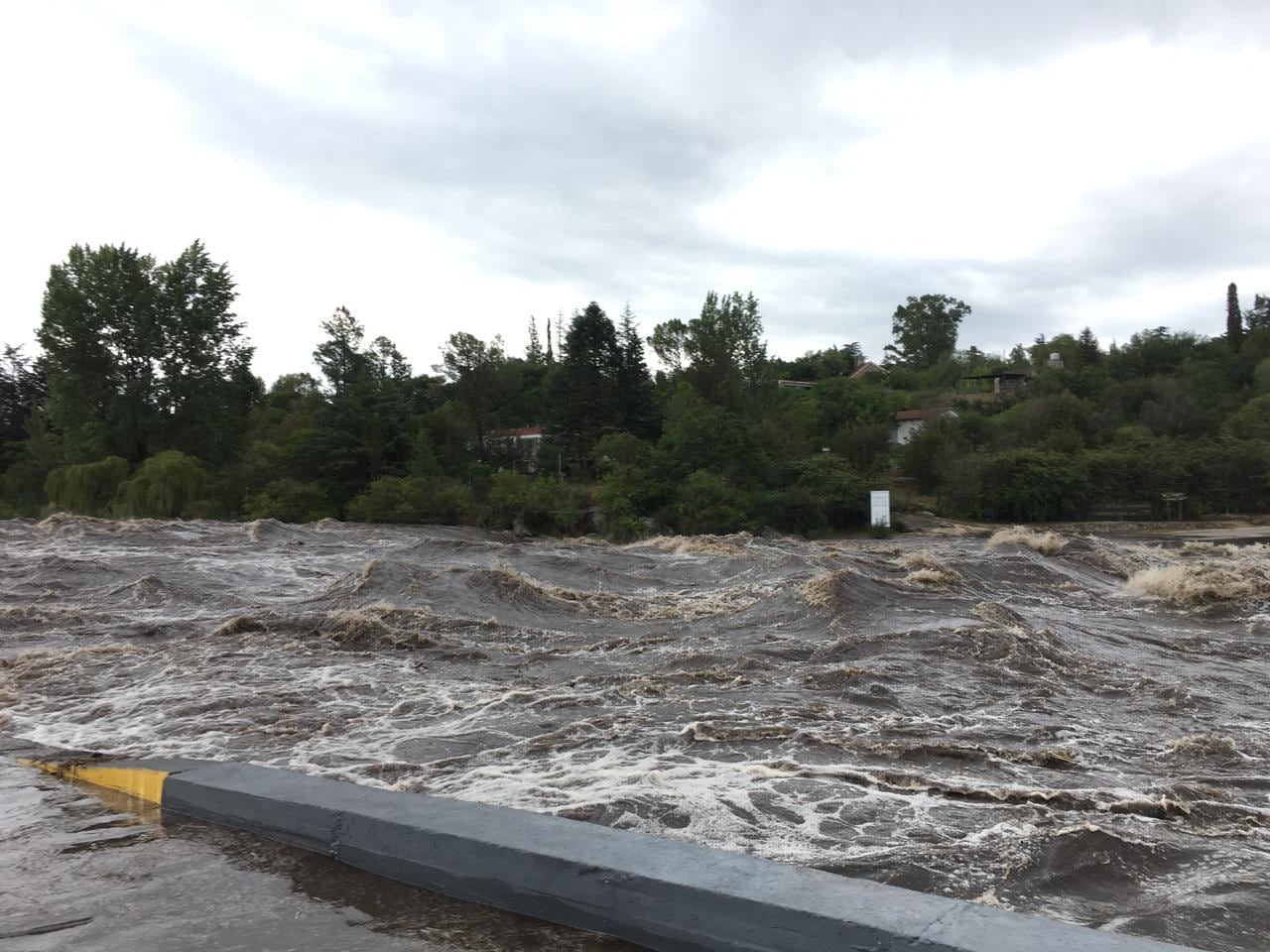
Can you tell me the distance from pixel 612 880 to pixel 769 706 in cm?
441

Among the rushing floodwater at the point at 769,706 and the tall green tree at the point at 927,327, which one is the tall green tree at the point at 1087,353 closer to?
the tall green tree at the point at 927,327

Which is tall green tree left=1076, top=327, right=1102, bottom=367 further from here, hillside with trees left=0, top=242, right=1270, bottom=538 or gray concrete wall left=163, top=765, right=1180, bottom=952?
gray concrete wall left=163, top=765, right=1180, bottom=952

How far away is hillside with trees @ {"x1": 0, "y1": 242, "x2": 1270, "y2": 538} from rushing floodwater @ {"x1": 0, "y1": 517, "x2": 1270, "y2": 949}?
76.4 feet

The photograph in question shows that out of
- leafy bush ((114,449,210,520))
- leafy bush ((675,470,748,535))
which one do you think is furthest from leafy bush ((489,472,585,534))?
leafy bush ((114,449,210,520))

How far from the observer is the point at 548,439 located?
5047cm

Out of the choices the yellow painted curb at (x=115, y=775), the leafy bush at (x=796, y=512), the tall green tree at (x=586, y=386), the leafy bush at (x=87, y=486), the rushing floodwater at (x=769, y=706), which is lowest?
the rushing floodwater at (x=769, y=706)

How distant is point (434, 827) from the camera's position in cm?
356

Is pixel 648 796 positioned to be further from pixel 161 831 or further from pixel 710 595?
pixel 710 595

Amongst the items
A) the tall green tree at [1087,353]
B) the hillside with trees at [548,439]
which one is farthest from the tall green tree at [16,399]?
the tall green tree at [1087,353]

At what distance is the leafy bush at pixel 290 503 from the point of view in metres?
39.0

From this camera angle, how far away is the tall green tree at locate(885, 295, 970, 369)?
4262 inches

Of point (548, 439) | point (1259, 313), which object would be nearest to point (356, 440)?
point (548, 439)

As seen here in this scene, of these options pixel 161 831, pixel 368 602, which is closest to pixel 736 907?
pixel 161 831

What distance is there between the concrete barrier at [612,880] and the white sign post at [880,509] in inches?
1403
